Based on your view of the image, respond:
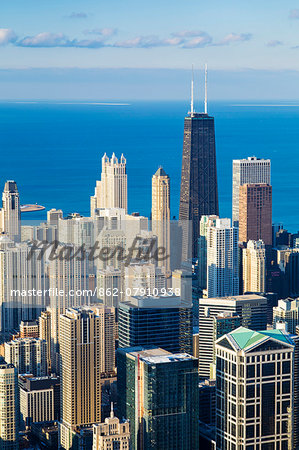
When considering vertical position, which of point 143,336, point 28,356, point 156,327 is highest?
point 156,327

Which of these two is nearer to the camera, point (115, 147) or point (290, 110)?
point (115, 147)

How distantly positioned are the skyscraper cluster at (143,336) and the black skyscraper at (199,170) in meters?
3.02

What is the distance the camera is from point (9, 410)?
13.2m

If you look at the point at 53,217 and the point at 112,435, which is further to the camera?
the point at 53,217

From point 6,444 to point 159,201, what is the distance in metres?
11.2

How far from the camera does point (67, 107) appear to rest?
189ft

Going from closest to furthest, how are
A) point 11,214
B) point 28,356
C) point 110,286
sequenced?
point 28,356 → point 110,286 → point 11,214

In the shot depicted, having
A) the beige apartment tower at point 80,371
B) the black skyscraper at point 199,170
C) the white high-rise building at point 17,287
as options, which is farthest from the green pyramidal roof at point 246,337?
the black skyscraper at point 199,170

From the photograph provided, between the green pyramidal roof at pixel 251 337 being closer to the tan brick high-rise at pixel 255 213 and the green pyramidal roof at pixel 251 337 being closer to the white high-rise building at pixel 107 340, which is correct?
the white high-rise building at pixel 107 340

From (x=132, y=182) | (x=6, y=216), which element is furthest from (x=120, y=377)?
(x=132, y=182)

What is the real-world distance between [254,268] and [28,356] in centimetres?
606

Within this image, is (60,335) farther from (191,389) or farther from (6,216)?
(6,216)

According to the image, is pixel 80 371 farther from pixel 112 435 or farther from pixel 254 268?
pixel 254 268

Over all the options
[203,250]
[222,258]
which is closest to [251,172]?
[203,250]
